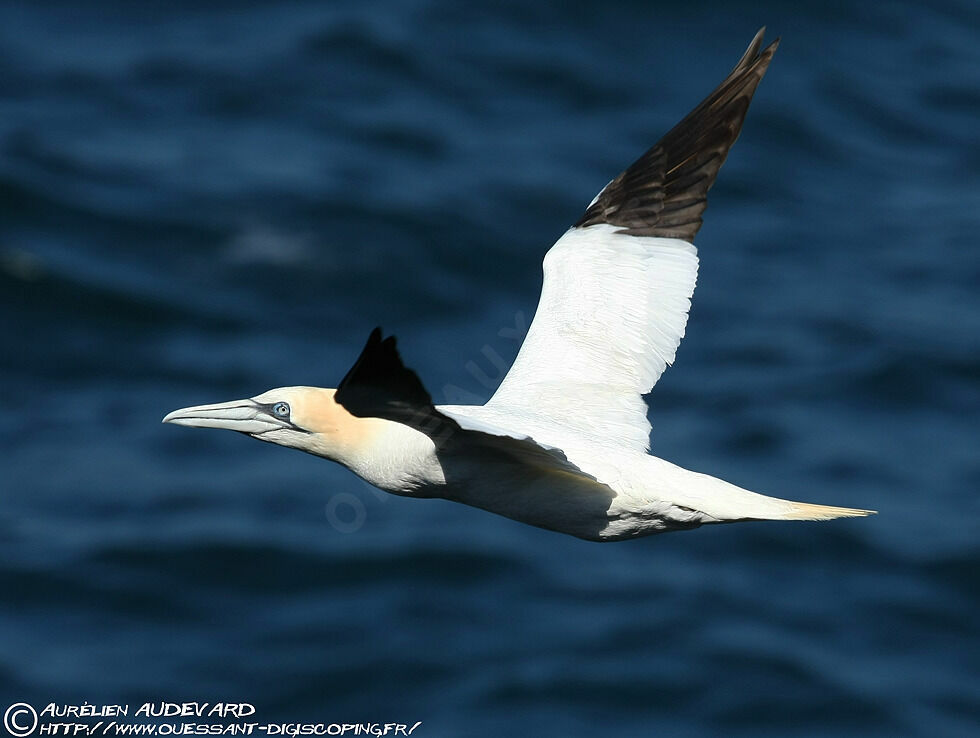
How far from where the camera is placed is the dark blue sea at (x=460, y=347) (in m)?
24.4

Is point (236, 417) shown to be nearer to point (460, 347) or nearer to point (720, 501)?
point (720, 501)

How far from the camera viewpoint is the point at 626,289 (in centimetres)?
1091

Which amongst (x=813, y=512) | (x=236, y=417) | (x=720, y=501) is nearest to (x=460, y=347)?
(x=236, y=417)

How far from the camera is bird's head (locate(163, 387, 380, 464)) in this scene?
9.02m

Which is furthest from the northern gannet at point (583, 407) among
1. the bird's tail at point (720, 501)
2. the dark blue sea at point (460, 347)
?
the dark blue sea at point (460, 347)

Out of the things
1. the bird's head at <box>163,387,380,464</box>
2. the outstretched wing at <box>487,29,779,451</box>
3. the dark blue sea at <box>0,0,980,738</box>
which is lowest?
the bird's head at <box>163,387,380,464</box>

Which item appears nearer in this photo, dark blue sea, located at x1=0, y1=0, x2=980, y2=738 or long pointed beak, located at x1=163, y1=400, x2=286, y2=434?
long pointed beak, located at x1=163, y1=400, x2=286, y2=434

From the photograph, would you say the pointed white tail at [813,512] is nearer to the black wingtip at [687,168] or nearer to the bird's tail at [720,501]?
the bird's tail at [720,501]

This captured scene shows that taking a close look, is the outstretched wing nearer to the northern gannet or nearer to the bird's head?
the northern gannet

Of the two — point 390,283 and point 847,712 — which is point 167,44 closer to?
point 390,283

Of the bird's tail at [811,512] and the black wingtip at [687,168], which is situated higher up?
the black wingtip at [687,168]

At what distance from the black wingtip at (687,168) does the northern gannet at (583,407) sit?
1cm

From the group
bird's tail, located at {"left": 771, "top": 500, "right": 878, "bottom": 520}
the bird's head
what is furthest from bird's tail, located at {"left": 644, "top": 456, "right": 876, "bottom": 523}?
the bird's head

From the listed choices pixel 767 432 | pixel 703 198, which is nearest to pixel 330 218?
pixel 767 432
